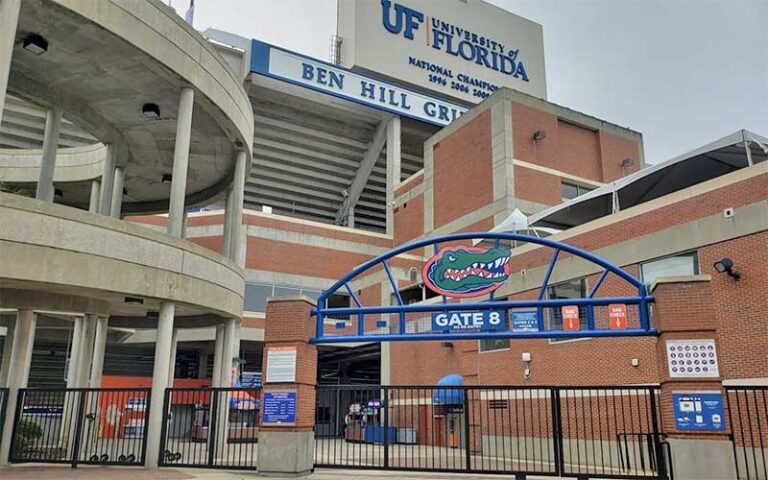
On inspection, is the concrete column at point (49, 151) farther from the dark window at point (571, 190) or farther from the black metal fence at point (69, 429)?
the dark window at point (571, 190)

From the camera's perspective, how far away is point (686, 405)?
1215 cm

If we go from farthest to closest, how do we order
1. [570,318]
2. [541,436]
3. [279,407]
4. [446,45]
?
[446,45]
[541,436]
[570,318]
[279,407]

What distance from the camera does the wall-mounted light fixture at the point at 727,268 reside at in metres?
16.5

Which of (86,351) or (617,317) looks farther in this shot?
(86,351)

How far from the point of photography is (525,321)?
47.2ft

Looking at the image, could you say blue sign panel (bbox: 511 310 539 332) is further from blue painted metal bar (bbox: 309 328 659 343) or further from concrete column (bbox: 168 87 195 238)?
concrete column (bbox: 168 87 195 238)

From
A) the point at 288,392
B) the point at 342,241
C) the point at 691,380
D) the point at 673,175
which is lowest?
the point at 288,392

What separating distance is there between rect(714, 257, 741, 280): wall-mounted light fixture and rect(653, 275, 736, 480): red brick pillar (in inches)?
183

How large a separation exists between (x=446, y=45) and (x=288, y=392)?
45.1 m

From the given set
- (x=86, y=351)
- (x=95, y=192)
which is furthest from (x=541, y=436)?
(x=95, y=192)

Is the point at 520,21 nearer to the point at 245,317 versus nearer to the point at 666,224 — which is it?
the point at 245,317

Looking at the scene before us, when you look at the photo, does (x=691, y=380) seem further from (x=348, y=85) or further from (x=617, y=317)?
(x=348, y=85)

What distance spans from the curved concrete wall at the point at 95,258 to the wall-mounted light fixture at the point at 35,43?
4383 millimetres

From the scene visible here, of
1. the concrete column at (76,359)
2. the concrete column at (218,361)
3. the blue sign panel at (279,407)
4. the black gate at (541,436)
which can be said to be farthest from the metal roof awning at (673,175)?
the concrete column at (76,359)
